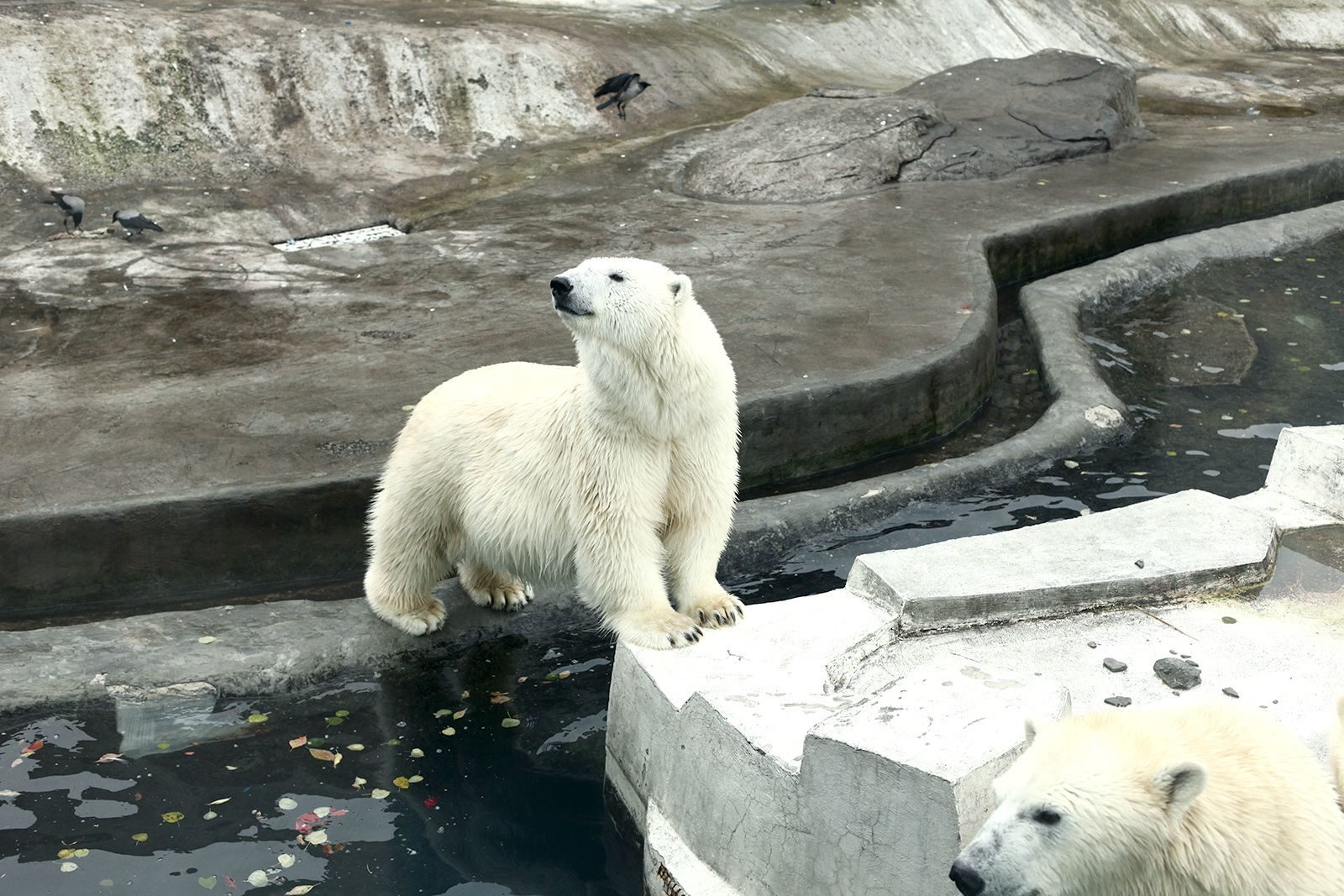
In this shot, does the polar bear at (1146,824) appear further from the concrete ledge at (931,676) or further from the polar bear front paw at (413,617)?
the polar bear front paw at (413,617)

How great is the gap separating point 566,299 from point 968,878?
7.33 ft

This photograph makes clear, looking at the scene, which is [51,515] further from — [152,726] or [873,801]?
[873,801]

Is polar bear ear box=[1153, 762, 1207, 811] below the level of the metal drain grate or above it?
above

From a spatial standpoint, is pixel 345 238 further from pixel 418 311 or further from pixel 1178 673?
pixel 1178 673

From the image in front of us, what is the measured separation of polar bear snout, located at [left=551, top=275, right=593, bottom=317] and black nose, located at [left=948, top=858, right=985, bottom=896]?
7.14 ft

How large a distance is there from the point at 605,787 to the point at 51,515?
2833 millimetres

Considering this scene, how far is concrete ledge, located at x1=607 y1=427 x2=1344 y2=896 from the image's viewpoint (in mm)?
3309

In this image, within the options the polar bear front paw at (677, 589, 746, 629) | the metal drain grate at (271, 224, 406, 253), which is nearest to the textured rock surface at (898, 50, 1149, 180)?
the metal drain grate at (271, 224, 406, 253)

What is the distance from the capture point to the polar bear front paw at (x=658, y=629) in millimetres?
4336

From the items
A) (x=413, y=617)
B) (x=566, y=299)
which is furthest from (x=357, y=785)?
(x=566, y=299)

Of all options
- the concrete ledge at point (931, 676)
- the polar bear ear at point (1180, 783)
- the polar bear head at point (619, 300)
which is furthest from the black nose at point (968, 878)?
the polar bear head at point (619, 300)

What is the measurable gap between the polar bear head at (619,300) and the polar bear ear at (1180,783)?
7.17 feet

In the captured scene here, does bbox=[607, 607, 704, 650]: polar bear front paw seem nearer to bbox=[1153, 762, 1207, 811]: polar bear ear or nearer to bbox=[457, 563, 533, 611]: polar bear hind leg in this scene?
bbox=[457, 563, 533, 611]: polar bear hind leg

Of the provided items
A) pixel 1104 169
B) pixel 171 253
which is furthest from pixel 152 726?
pixel 1104 169
